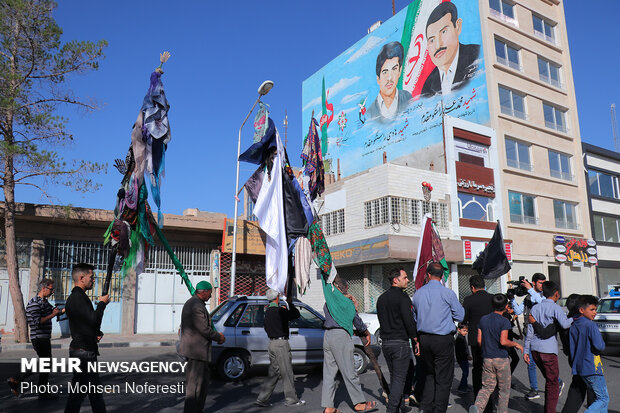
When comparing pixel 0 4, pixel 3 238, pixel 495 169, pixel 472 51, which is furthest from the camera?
pixel 472 51

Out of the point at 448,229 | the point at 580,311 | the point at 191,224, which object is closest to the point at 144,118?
the point at 580,311

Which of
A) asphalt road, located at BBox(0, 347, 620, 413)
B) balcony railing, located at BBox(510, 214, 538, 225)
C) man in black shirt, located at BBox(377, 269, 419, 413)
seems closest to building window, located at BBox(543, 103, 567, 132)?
balcony railing, located at BBox(510, 214, 538, 225)

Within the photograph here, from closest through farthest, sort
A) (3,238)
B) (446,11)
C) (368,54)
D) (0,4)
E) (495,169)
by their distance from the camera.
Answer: (0,4) < (3,238) < (495,169) < (446,11) < (368,54)

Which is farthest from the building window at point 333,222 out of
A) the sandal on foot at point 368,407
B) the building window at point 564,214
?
the sandal on foot at point 368,407

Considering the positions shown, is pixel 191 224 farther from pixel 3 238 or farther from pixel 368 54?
pixel 368 54

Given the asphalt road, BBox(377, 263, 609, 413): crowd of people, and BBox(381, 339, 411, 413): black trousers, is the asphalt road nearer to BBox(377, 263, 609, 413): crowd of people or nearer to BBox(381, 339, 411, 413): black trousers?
BBox(377, 263, 609, 413): crowd of people

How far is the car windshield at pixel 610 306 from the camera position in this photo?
42.4 feet

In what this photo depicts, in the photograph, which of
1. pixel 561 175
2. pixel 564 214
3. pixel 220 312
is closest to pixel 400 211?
pixel 564 214

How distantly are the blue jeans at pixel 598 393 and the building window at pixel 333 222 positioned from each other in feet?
73.9

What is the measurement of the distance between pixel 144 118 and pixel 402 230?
19096 mm

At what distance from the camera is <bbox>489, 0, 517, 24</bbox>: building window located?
3183 centimetres

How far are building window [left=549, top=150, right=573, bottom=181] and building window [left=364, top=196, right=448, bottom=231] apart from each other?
36.7 ft

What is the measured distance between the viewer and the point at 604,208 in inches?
1351

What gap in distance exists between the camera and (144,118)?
7074 millimetres
